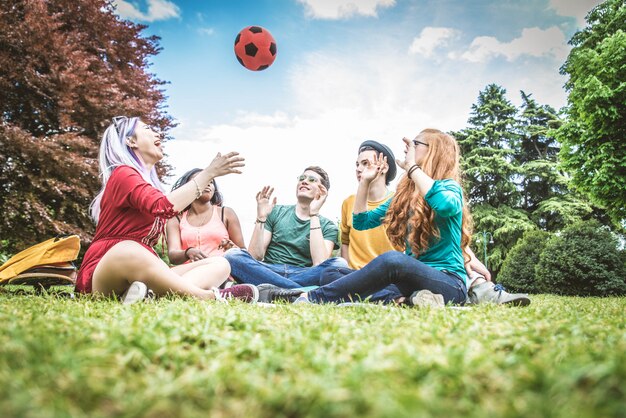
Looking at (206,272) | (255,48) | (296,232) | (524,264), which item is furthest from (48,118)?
(524,264)

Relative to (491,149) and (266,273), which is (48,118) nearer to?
(266,273)

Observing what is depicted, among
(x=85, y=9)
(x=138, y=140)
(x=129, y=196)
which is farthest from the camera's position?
(x=85, y=9)

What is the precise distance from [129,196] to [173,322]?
166 centimetres

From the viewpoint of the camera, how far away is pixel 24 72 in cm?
857

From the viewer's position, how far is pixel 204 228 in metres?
5.02

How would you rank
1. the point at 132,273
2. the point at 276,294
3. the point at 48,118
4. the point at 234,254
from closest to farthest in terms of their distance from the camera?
the point at 132,273 < the point at 276,294 < the point at 234,254 < the point at 48,118

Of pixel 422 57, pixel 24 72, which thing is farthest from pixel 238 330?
pixel 422 57

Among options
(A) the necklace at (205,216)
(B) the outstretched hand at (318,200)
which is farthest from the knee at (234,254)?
(B) the outstretched hand at (318,200)

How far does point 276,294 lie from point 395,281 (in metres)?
1.14

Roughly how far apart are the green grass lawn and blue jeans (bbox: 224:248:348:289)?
97.9 inches

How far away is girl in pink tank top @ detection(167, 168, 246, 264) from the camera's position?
4859 mm

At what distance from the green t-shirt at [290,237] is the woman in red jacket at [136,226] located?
1523mm

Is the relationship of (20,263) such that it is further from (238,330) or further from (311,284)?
(238,330)

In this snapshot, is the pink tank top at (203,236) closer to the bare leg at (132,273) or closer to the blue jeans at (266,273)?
the blue jeans at (266,273)
